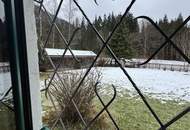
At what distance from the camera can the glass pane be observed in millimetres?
418

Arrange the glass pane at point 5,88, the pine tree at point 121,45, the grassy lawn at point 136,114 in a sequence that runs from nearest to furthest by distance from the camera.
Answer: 1. the glass pane at point 5,88
2. the pine tree at point 121,45
3. the grassy lawn at point 136,114

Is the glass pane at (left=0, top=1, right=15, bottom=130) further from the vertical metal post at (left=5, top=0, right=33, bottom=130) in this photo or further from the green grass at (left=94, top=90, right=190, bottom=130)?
the green grass at (left=94, top=90, right=190, bottom=130)

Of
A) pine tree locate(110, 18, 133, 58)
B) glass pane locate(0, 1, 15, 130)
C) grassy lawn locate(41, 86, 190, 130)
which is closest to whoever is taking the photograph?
glass pane locate(0, 1, 15, 130)

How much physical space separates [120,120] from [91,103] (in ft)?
1.35

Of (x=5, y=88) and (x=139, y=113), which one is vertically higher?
(x=5, y=88)

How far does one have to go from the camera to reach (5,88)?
438 millimetres

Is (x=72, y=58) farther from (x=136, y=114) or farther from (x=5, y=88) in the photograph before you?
(x=136, y=114)

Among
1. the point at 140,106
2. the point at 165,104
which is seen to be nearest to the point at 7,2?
the point at 140,106

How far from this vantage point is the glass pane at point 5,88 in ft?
1.37

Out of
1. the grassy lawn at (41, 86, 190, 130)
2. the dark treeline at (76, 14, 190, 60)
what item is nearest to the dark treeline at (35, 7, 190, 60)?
the dark treeline at (76, 14, 190, 60)

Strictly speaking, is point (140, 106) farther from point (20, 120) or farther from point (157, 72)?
point (157, 72)

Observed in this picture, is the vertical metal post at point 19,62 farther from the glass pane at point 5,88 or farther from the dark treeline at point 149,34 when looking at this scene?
the dark treeline at point 149,34

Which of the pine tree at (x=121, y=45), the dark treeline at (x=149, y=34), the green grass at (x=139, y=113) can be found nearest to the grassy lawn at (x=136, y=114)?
→ the green grass at (x=139, y=113)

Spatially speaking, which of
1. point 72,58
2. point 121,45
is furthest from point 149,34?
point 72,58
